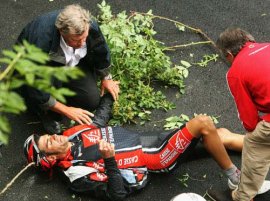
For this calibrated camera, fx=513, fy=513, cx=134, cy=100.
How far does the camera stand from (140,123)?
4.32 metres

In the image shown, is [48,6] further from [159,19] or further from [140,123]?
[140,123]

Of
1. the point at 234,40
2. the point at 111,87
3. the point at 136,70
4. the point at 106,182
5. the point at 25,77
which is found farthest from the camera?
the point at 136,70

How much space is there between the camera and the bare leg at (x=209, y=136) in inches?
142

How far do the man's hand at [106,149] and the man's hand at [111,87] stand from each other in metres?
0.80

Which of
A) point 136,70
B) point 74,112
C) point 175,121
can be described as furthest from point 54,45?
point 175,121

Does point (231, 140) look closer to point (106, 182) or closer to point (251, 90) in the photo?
point (251, 90)

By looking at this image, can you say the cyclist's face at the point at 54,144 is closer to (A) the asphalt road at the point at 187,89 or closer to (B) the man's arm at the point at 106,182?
(B) the man's arm at the point at 106,182

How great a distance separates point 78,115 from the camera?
12.7 ft

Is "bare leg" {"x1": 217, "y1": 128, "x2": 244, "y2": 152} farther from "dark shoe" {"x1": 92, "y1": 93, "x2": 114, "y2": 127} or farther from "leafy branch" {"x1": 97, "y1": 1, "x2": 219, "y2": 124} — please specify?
"dark shoe" {"x1": 92, "y1": 93, "x2": 114, "y2": 127}

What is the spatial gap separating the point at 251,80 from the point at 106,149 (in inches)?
41.5

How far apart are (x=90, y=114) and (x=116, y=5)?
1.75m

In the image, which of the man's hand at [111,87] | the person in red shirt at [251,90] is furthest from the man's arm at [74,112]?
the person in red shirt at [251,90]

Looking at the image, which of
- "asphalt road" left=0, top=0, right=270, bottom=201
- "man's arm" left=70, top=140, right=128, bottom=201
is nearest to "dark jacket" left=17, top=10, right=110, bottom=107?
"asphalt road" left=0, top=0, right=270, bottom=201

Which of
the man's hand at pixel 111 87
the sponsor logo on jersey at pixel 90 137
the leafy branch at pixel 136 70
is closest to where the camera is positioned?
the sponsor logo on jersey at pixel 90 137
